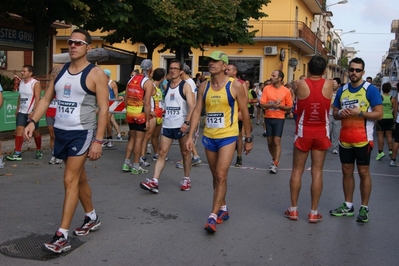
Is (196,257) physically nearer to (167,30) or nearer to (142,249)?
(142,249)

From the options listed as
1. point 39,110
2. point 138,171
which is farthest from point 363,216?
point 138,171

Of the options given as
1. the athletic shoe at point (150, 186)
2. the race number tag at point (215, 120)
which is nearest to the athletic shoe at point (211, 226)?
the race number tag at point (215, 120)

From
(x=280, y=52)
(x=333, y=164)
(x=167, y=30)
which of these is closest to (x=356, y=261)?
(x=333, y=164)

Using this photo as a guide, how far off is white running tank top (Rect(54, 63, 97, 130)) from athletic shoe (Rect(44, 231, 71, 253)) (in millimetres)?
1020

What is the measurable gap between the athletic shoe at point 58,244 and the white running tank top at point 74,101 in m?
1.02

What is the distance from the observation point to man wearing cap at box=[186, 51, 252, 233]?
6.05m

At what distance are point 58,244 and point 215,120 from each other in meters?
2.22

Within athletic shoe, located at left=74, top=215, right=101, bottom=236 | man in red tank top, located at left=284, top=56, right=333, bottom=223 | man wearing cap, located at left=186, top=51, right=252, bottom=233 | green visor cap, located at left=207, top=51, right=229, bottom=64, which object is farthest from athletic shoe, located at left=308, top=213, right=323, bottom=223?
athletic shoe, located at left=74, top=215, right=101, bottom=236

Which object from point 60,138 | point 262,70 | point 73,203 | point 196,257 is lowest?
point 196,257

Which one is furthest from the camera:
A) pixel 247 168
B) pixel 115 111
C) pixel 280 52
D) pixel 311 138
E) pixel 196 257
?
pixel 280 52

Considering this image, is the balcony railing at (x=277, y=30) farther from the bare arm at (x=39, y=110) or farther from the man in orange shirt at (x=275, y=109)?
the bare arm at (x=39, y=110)

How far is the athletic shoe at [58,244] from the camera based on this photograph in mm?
4961

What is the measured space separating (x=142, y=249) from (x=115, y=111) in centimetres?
872

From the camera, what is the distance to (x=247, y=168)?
1052 cm
